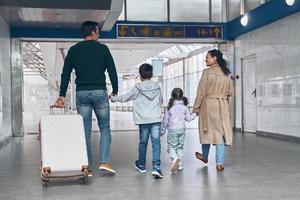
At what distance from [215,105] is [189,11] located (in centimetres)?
641

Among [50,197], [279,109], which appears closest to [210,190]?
[50,197]

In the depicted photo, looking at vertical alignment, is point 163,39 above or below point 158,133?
above

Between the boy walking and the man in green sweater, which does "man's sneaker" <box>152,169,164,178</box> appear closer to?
the boy walking

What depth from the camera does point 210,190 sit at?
3.55 m

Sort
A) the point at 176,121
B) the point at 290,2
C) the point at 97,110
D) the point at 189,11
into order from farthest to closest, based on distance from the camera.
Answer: the point at 189,11, the point at 290,2, the point at 176,121, the point at 97,110

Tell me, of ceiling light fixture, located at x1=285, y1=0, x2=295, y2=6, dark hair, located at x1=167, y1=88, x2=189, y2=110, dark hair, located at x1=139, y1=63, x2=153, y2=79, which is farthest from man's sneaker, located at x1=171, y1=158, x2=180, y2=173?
ceiling light fixture, located at x1=285, y1=0, x2=295, y2=6

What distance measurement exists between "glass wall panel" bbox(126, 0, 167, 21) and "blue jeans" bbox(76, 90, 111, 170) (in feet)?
21.1

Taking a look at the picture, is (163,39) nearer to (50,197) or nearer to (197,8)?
(197,8)

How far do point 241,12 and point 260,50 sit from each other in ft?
5.11

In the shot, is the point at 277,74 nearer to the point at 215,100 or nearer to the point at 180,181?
the point at 215,100

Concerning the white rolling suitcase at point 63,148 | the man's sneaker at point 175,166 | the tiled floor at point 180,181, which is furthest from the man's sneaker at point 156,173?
the white rolling suitcase at point 63,148

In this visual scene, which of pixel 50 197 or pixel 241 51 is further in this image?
pixel 241 51

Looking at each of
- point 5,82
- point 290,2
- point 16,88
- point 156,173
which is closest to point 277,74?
point 290,2

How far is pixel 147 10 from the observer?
1055 cm
